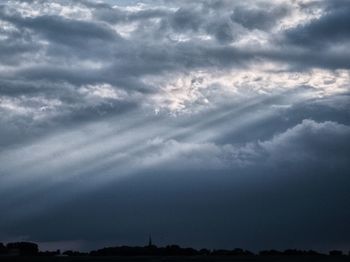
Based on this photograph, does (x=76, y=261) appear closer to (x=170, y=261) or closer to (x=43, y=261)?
(x=43, y=261)

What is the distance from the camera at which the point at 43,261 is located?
117 meters

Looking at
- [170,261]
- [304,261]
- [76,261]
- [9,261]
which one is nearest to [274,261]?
[304,261]

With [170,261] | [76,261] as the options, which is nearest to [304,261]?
[170,261]

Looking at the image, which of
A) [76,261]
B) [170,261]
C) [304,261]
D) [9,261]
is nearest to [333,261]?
[304,261]

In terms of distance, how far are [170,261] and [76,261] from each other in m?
22.8

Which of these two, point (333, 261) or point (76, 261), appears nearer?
point (333, 261)

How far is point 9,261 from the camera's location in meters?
112

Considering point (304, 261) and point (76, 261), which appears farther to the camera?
point (76, 261)

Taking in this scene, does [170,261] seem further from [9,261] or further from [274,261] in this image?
[9,261]

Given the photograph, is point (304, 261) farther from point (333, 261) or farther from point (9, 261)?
point (9, 261)

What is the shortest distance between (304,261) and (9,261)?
58.3 meters

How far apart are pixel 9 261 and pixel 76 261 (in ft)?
52.8

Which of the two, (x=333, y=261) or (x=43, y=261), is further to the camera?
(x=43, y=261)

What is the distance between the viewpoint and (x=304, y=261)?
10981 cm
